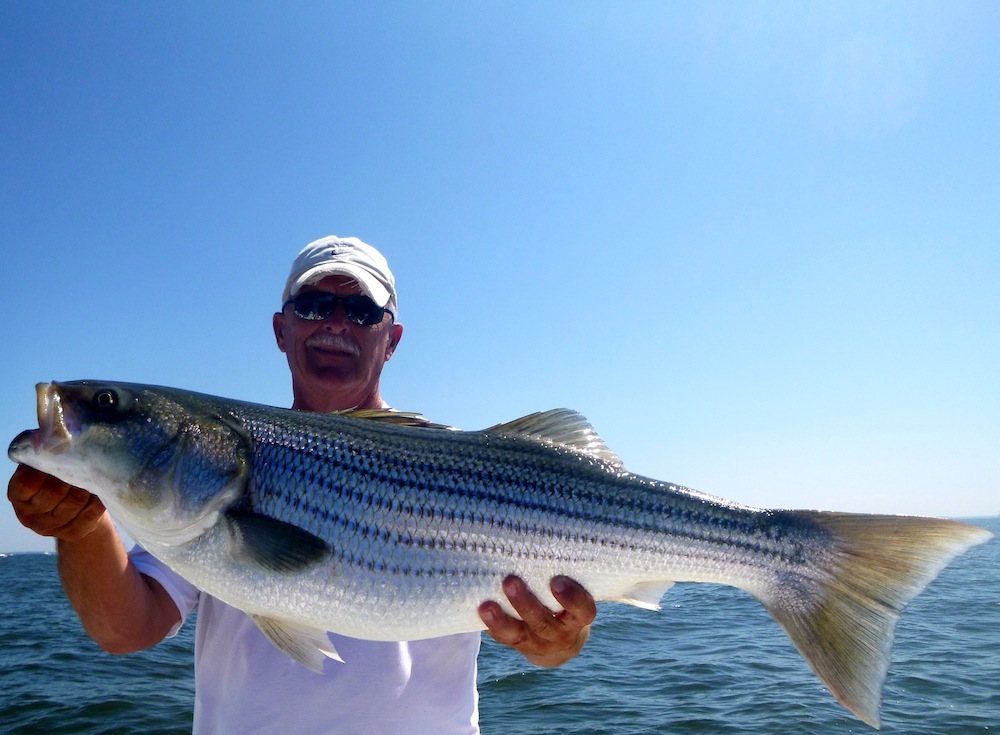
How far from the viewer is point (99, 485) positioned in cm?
318

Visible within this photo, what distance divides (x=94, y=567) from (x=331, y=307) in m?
2.35

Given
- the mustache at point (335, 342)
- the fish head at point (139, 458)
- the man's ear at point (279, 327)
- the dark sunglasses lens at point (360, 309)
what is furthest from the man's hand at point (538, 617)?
the man's ear at point (279, 327)

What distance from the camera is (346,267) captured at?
5.05 metres

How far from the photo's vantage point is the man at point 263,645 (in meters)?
3.43

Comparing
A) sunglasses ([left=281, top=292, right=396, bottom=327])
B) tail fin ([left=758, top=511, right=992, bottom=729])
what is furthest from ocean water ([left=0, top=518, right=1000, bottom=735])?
sunglasses ([left=281, top=292, right=396, bottom=327])

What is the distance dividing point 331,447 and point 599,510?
1.53 meters

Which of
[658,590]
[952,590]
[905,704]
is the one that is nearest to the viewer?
[658,590]

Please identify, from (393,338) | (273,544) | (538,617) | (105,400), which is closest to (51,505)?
(105,400)

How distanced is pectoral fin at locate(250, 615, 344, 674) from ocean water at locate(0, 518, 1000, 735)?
798 centimetres

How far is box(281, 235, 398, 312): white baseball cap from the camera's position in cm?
502

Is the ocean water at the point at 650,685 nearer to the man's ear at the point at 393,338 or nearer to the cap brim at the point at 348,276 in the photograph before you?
the man's ear at the point at 393,338

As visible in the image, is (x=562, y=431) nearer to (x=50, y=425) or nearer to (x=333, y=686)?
(x=333, y=686)

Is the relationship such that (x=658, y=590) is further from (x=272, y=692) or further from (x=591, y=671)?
(x=591, y=671)

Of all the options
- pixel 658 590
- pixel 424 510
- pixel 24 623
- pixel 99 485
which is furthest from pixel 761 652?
pixel 24 623
